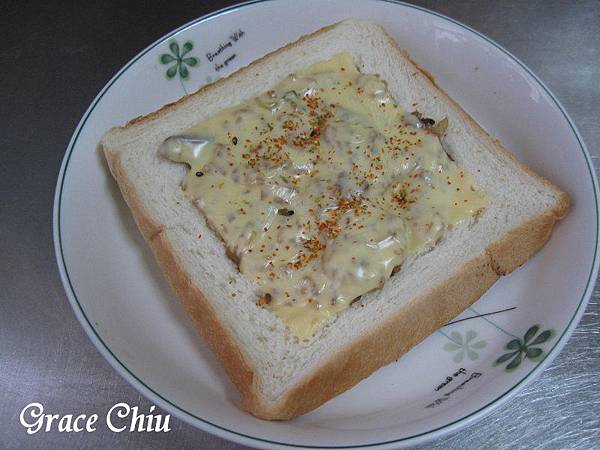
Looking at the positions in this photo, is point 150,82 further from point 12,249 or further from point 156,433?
point 156,433

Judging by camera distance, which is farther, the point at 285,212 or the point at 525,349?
the point at 285,212

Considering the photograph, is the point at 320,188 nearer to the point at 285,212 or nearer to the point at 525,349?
the point at 285,212

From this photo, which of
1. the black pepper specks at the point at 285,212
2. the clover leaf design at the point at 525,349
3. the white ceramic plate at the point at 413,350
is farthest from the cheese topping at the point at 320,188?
the clover leaf design at the point at 525,349

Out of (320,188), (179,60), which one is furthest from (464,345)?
(179,60)

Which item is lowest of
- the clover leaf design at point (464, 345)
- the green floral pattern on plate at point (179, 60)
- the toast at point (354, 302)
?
the clover leaf design at point (464, 345)

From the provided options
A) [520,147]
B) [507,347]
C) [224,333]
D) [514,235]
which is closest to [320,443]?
[224,333]

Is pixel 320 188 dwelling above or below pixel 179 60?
below

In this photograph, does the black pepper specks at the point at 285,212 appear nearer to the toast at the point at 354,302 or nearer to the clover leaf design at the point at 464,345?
the toast at the point at 354,302
